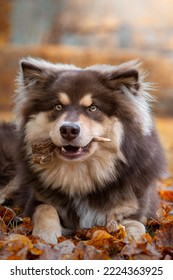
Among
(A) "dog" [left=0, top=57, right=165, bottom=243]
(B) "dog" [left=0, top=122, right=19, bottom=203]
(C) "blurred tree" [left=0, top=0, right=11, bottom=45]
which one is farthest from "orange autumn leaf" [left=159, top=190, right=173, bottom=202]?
(C) "blurred tree" [left=0, top=0, right=11, bottom=45]

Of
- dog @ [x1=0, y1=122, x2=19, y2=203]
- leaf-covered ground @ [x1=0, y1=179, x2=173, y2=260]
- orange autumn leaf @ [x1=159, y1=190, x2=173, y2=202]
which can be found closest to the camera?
leaf-covered ground @ [x1=0, y1=179, x2=173, y2=260]

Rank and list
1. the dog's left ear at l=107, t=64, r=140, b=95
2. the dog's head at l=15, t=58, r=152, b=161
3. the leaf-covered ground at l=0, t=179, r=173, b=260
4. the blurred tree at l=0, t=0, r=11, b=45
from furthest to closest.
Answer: the blurred tree at l=0, t=0, r=11, b=45, the dog's left ear at l=107, t=64, r=140, b=95, the dog's head at l=15, t=58, r=152, b=161, the leaf-covered ground at l=0, t=179, r=173, b=260

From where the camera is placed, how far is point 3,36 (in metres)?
24.0

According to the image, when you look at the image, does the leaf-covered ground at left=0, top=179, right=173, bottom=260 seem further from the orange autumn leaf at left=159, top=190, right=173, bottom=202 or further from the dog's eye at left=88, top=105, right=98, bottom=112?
the orange autumn leaf at left=159, top=190, right=173, bottom=202

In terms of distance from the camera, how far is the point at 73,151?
455cm

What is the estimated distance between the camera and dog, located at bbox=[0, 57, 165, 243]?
15.1 ft

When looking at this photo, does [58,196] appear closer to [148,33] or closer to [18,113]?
[18,113]

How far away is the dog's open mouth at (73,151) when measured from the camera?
4539 mm

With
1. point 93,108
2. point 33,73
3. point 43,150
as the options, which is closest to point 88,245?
point 43,150

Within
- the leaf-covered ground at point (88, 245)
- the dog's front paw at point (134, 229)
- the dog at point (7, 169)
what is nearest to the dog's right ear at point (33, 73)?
Result: the dog at point (7, 169)

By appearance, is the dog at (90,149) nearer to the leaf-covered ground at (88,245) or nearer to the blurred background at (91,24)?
the leaf-covered ground at (88,245)

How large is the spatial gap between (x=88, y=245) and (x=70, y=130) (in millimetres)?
933

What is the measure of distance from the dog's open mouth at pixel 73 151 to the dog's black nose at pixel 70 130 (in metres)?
0.21
